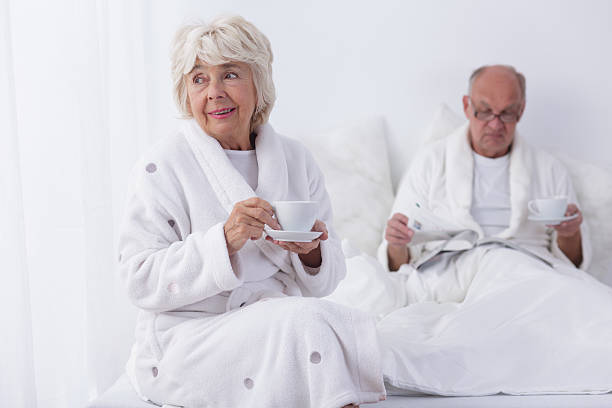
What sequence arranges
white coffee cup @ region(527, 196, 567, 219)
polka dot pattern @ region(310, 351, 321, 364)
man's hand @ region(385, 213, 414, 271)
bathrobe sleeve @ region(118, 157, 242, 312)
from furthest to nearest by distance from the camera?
man's hand @ region(385, 213, 414, 271), white coffee cup @ region(527, 196, 567, 219), bathrobe sleeve @ region(118, 157, 242, 312), polka dot pattern @ region(310, 351, 321, 364)

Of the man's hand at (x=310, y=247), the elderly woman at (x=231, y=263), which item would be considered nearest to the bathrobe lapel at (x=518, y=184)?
the elderly woman at (x=231, y=263)

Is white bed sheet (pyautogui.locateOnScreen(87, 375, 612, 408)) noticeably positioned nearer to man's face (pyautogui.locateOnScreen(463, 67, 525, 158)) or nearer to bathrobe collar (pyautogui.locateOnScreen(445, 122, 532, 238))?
bathrobe collar (pyautogui.locateOnScreen(445, 122, 532, 238))

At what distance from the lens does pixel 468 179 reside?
255cm

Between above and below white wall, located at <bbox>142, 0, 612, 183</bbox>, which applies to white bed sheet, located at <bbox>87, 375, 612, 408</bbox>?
below

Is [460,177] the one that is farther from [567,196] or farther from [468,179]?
[567,196]

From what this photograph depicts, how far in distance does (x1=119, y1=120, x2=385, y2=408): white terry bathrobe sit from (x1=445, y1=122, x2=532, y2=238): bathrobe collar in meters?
1.00

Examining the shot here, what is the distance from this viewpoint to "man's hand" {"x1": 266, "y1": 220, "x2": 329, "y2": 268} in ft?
4.70

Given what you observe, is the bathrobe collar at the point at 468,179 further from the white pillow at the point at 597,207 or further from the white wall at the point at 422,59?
the white wall at the point at 422,59

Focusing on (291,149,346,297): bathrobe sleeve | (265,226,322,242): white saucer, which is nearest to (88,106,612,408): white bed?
(291,149,346,297): bathrobe sleeve

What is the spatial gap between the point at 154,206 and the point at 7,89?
44cm

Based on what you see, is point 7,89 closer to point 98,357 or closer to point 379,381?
point 98,357

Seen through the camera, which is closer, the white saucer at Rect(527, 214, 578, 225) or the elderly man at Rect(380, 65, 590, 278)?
the white saucer at Rect(527, 214, 578, 225)

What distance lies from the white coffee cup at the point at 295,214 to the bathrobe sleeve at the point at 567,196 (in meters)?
1.51

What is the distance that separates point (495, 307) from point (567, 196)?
3.13 feet
